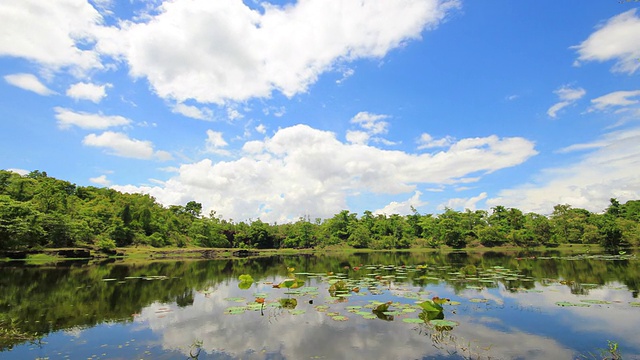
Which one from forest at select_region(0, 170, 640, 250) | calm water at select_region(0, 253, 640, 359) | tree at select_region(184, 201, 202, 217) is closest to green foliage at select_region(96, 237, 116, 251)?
forest at select_region(0, 170, 640, 250)

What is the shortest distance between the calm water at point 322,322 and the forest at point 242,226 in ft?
119

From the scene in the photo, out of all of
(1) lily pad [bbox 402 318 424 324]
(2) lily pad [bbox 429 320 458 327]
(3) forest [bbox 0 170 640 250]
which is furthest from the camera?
(3) forest [bbox 0 170 640 250]

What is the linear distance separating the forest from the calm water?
36.2 metres

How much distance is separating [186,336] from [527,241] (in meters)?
80.8

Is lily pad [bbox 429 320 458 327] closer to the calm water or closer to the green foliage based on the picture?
the calm water

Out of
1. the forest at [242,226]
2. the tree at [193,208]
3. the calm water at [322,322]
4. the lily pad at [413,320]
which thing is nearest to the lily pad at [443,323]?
the calm water at [322,322]

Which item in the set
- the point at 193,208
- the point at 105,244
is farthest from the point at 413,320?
the point at 193,208

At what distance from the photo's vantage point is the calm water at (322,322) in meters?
7.82

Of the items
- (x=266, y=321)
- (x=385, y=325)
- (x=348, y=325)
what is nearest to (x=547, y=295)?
(x=385, y=325)

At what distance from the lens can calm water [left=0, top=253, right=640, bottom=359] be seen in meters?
7.82

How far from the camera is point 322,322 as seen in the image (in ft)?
34.0

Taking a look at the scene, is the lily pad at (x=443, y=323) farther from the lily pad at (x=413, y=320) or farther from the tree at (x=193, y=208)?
the tree at (x=193, y=208)

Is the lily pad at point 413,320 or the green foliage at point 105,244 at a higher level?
the green foliage at point 105,244

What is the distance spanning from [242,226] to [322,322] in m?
83.3
